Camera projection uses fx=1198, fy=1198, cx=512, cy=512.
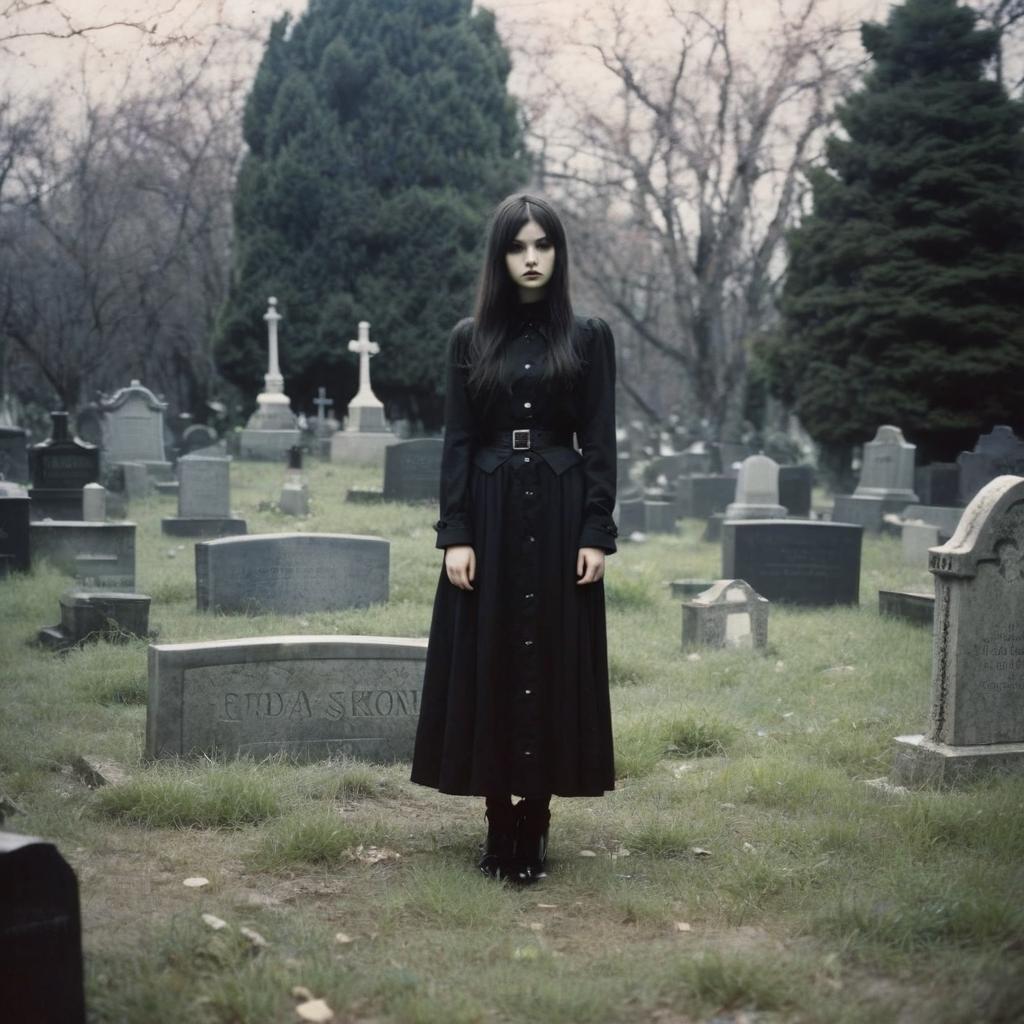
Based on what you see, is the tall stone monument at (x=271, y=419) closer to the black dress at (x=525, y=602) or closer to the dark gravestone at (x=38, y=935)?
the black dress at (x=525, y=602)

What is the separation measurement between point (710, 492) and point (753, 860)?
1345cm

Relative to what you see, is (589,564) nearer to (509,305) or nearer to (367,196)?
(509,305)

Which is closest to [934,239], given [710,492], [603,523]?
[710,492]

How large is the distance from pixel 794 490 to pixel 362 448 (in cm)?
866

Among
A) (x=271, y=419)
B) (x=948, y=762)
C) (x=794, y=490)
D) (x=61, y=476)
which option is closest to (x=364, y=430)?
(x=271, y=419)

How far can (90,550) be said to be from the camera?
9656 mm

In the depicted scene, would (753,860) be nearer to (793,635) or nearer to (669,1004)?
(669,1004)

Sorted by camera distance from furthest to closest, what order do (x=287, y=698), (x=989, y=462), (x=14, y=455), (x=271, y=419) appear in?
1. (x=271, y=419)
2. (x=14, y=455)
3. (x=989, y=462)
4. (x=287, y=698)

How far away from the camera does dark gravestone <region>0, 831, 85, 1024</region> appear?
2.56 m

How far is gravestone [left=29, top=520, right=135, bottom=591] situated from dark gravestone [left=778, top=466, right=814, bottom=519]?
963cm

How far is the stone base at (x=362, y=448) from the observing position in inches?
866

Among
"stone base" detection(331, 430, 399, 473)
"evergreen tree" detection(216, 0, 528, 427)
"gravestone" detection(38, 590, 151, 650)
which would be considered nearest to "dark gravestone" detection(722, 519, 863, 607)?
"gravestone" detection(38, 590, 151, 650)

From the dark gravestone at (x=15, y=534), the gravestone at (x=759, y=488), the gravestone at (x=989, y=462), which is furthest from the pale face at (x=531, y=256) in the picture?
the gravestone at (x=989, y=462)

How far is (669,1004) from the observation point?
9.93 feet
